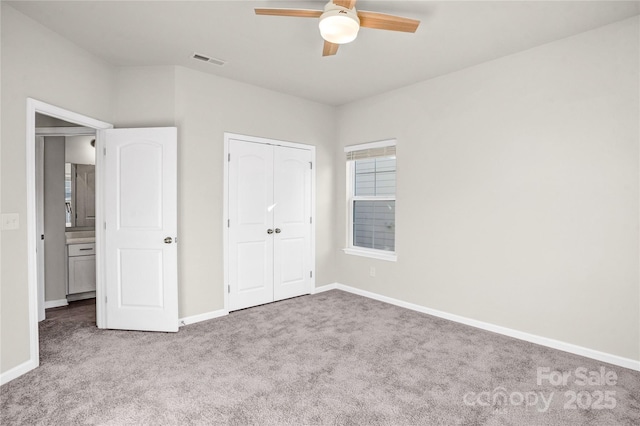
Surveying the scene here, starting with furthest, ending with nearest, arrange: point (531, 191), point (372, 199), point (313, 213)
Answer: point (313, 213), point (372, 199), point (531, 191)

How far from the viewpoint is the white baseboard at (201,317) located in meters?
3.71

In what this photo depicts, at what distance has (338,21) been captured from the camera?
213 centimetres

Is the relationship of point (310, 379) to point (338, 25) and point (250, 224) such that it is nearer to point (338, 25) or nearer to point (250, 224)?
point (250, 224)

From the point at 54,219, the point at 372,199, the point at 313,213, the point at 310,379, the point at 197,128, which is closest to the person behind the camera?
the point at 310,379

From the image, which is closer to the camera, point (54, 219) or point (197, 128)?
point (197, 128)

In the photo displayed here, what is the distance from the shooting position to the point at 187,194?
3.76m

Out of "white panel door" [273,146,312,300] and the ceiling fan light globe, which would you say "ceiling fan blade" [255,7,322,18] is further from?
"white panel door" [273,146,312,300]

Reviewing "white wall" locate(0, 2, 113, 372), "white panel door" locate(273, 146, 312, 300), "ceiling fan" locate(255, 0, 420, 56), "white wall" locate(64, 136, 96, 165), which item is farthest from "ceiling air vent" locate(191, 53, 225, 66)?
"white wall" locate(64, 136, 96, 165)

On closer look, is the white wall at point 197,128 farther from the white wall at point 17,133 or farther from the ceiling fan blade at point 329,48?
the ceiling fan blade at point 329,48

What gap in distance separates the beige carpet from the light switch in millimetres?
1099

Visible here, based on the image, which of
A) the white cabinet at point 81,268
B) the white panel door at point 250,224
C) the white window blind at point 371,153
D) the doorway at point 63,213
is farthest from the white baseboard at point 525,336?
the doorway at point 63,213

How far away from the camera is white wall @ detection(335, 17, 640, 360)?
2.80m

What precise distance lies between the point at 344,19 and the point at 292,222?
9.74 ft

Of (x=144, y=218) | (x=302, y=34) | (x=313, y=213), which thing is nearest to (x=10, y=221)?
(x=144, y=218)
